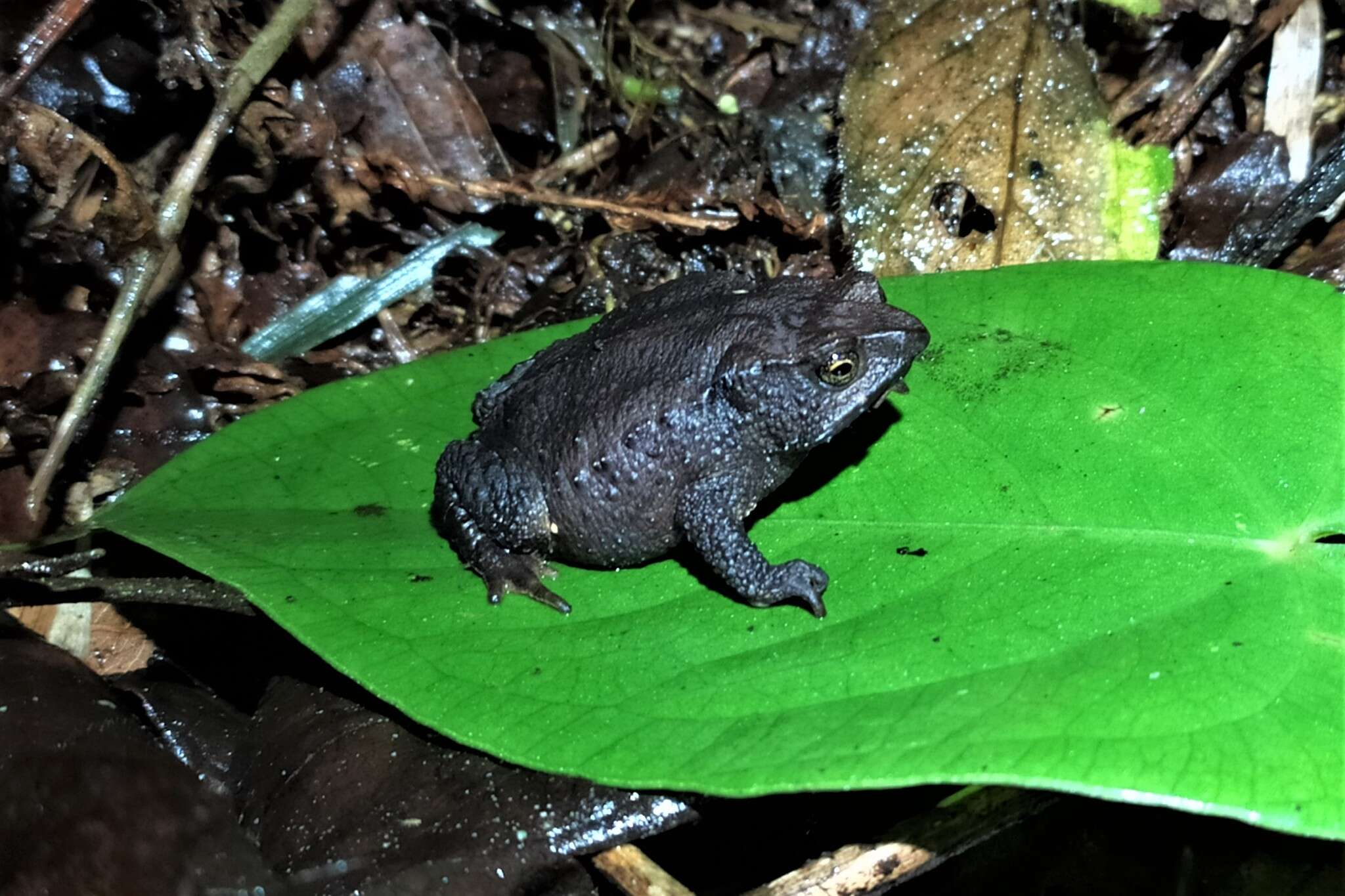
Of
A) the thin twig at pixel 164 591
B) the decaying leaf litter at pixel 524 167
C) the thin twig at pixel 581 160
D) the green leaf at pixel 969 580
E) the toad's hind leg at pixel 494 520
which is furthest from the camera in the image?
the thin twig at pixel 581 160

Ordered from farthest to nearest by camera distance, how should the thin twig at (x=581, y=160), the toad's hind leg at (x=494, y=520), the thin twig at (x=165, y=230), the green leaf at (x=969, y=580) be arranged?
1. the thin twig at (x=581, y=160)
2. the thin twig at (x=165, y=230)
3. the toad's hind leg at (x=494, y=520)
4. the green leaf at (x=969, y=580)

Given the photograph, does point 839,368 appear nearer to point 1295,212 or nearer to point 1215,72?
point 1295,212

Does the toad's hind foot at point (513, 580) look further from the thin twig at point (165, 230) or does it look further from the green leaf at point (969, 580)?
the thin twig at point (165, 230)

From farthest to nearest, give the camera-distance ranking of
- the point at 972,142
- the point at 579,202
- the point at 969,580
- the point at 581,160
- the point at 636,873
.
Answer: the point at 581,160 → the point at 579,202 → the point at 972,142 → the point at 636,873 → the point at 969,580

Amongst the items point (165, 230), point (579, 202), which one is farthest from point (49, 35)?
point (579, 202)

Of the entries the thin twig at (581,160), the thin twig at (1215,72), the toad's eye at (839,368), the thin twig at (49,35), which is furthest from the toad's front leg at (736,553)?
the thin twig at (1215,72)

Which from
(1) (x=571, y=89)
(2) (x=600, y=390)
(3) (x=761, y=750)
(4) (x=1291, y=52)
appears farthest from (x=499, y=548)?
(4) (x=1291, y=52)

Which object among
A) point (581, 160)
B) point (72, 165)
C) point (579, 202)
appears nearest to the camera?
point (72, 165)
